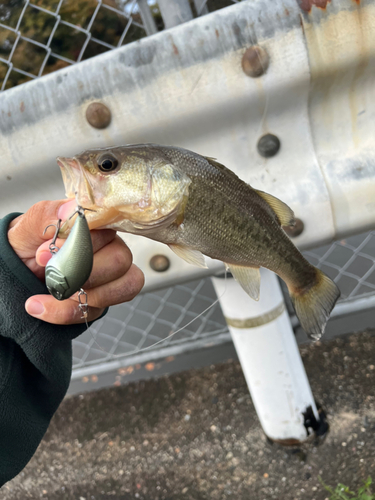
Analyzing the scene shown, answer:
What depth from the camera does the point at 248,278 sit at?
110 centimetres

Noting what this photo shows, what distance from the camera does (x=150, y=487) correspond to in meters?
2.18

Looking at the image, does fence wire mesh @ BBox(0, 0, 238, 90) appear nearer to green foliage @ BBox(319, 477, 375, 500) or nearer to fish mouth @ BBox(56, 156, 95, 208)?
fish mouth @ BBox(56, 156, 95, 208)

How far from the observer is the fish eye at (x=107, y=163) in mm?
922

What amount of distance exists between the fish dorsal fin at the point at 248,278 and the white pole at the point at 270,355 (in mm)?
626

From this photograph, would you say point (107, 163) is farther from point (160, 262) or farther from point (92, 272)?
point (160, 262)

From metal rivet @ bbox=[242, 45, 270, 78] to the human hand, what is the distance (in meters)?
0.75

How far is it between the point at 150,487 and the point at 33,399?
3.87ft

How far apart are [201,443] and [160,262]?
1.23 meters

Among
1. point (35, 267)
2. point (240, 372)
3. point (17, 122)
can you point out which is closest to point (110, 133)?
point (17, 122)

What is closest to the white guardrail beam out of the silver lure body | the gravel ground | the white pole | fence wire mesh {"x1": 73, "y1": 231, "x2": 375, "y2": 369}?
the white pole

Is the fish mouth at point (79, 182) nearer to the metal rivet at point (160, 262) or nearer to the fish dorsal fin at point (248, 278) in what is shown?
the fish dorsal fin at point (248, 278)

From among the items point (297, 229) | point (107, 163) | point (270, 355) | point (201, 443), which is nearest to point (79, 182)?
point (107, 163)

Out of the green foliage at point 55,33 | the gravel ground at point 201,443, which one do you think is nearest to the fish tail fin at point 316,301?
the gravel ground at point 201,443

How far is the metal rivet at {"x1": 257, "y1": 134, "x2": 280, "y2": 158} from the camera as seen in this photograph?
1.50m
